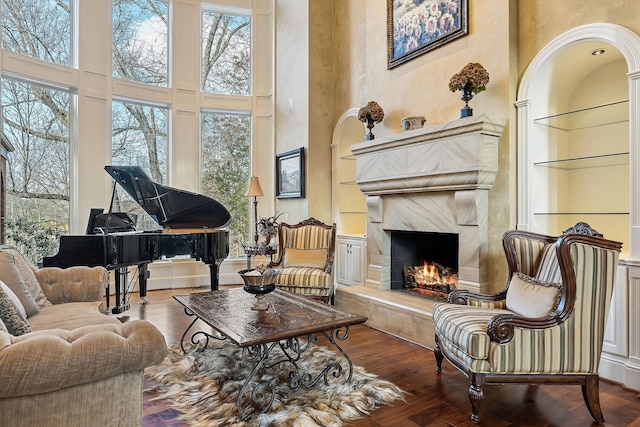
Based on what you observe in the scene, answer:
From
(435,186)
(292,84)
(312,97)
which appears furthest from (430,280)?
(292,84)

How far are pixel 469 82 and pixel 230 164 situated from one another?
414 centimetres

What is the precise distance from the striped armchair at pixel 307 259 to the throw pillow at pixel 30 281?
2130mm

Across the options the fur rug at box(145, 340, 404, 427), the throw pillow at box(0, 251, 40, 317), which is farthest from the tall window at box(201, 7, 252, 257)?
the throw pillow at box(0, 251, 40, 317)

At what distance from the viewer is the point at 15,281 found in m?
2.36

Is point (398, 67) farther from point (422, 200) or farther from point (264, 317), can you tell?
point (264, 317)

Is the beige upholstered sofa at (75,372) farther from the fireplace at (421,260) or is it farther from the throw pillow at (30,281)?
the fireplace at (421,260)

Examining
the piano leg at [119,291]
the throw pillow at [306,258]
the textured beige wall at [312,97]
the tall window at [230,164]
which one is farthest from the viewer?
the tall window at [230,164]

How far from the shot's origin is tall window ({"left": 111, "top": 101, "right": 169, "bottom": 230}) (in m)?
5.64

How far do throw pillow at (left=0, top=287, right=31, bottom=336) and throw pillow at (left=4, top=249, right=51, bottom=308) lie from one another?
0.97m

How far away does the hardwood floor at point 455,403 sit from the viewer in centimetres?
212

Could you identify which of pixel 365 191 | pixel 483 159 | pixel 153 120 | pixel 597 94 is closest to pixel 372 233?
pixel 365 191

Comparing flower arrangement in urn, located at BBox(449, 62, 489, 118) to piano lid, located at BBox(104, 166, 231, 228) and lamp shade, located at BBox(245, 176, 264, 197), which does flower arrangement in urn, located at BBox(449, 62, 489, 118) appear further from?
lamp shade, located at BBox(245, 176, 264, 197)

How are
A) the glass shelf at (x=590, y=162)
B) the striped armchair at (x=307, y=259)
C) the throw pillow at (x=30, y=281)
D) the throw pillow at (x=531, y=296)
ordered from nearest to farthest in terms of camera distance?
1. the throw pillow at (x=531, y=296)
2. the throw pillow at (x=30, y=281)
3. the glass shelf at (x=590, y=162)
4. the striped armchair at (x=307, y=259)

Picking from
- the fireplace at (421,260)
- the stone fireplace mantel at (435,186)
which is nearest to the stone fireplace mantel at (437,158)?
the stone fireplace mantel at (435,186)
